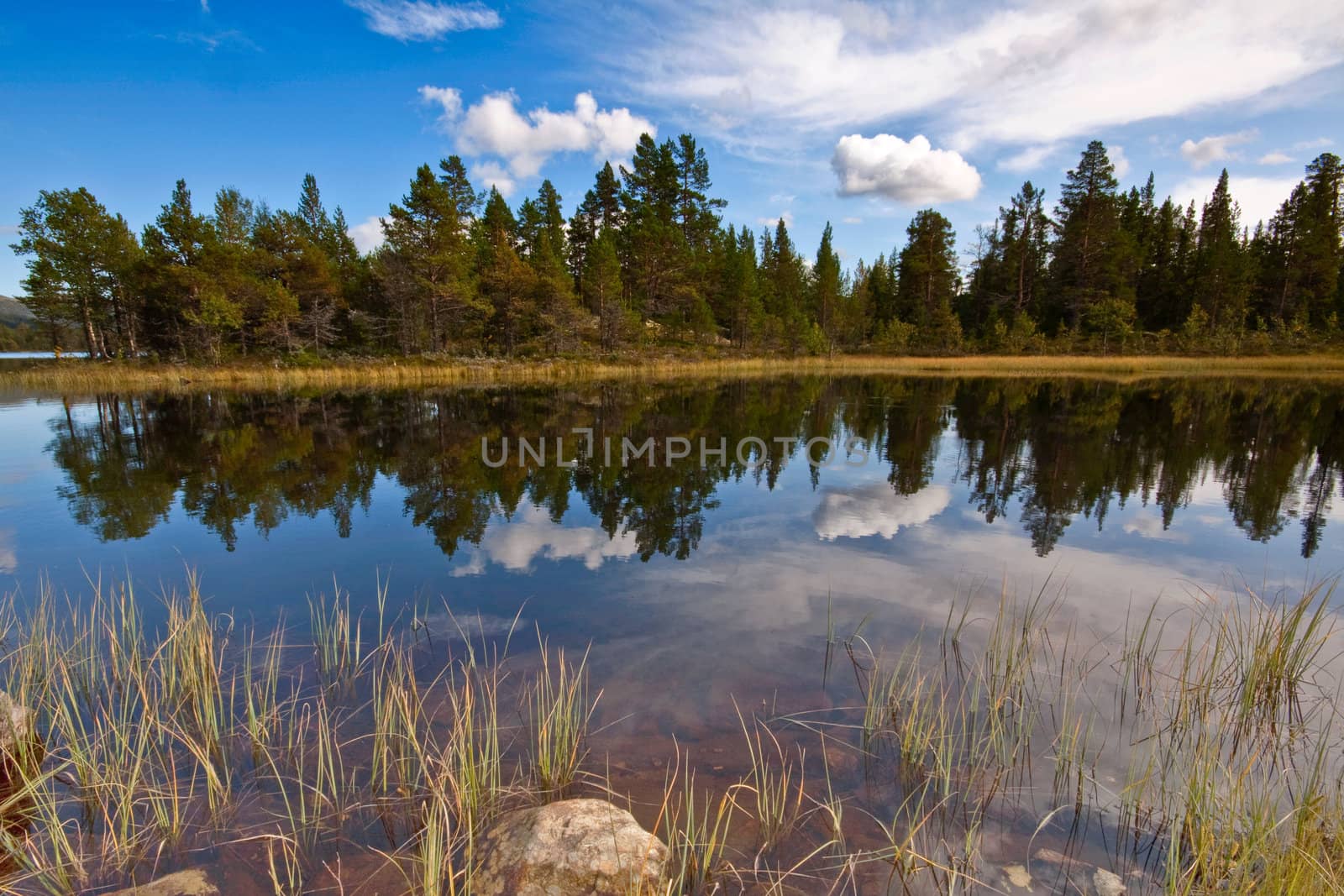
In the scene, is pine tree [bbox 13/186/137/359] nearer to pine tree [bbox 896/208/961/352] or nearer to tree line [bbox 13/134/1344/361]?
tree line [bbox 13/134/1344/361]

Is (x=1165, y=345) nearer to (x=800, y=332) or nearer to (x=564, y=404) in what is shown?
(x=800, y=332)

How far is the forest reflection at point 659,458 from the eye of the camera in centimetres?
944

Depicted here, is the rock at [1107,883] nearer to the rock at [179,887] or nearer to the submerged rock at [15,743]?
the rock at [179,887]

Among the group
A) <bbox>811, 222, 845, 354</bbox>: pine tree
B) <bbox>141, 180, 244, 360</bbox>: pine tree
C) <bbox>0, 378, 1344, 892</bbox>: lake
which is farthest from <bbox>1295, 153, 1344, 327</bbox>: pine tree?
<bbox>141, 180, 244, 360</bbox>: pine tree

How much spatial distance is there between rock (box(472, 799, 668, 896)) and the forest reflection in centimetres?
494

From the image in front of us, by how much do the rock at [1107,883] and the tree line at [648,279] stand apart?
147ft

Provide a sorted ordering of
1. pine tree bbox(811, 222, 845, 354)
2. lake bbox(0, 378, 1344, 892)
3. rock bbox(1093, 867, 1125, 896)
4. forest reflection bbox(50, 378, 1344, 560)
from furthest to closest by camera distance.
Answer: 1. pine tree bbox(811, 222, 845, 354)
2. forest reflection bbox(50, 378, 1344, 560)
3. lake bbox(0, 378, 1344, 892)
4. rock bbox(1093, 867, 1125, 896)

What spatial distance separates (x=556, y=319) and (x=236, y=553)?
40065mm

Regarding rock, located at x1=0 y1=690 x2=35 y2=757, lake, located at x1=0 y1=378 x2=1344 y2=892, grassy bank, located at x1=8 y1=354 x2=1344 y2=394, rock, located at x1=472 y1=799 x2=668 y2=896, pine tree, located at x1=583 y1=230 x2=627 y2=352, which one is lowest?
lake, located at x1=0 y1=378 x2=1344 y2=892

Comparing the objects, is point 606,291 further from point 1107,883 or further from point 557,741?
point 1107,883

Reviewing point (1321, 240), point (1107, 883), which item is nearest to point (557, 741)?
point (1107, 883)

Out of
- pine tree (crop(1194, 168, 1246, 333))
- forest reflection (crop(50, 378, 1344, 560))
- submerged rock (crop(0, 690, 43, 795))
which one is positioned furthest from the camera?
pine tree (crop(1194, 168, 1246, 333))

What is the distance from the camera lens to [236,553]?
24.9 feet

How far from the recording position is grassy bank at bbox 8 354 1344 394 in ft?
106
